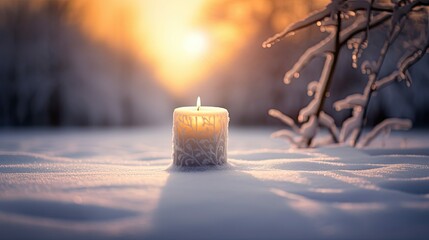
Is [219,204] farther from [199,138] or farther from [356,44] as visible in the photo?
[356,44]

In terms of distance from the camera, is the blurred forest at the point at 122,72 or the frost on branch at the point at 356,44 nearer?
the frost on branch at the point at 356,44

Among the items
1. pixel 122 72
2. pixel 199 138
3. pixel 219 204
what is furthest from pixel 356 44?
pixel 122 72

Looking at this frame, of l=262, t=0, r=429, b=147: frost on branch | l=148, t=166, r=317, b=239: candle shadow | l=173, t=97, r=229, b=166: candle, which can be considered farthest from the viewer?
l=262, t=0, r=429, b=147: frost on branch

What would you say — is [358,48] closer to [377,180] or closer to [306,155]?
[306,155]

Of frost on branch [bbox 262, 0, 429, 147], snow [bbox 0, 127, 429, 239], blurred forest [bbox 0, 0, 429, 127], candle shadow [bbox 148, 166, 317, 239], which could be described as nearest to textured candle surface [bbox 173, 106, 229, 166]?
snow [bbox 0, 127, 429, 239]

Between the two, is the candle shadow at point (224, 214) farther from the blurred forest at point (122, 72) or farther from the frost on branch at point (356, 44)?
the blurred forest at point (122, 72)

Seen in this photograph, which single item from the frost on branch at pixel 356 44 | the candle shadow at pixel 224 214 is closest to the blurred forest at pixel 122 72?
the frost on branch at pixel 356 44

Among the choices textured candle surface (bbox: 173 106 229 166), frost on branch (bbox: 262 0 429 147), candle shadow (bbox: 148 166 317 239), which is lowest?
candle shadow (bbox: 148 166 317 239)

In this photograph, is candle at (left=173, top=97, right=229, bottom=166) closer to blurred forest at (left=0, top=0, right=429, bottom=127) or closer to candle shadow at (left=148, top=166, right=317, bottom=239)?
candle shadow at (left=148, top=166, right=317, bottom=239)
